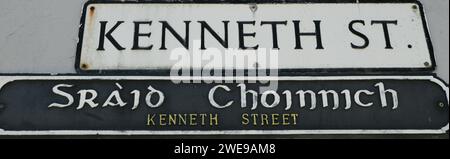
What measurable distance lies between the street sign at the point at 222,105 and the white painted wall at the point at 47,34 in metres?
0.07

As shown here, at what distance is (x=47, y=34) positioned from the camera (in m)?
2.31

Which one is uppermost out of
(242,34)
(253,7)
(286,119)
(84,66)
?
(253,7)

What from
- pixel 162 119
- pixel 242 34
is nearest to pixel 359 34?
pixel 242 34

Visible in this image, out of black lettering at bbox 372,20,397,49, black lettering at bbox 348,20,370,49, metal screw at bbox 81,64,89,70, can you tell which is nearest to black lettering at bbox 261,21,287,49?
black lettering at bbox 348,20,370,49

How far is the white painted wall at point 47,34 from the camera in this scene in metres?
2.25

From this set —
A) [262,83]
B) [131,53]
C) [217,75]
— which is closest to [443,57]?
[262,83]

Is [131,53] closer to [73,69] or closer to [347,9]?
[73,69]

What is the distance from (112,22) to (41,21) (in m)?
0.26

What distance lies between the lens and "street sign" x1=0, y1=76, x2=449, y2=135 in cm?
211

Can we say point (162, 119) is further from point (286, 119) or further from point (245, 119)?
point (286, 119)

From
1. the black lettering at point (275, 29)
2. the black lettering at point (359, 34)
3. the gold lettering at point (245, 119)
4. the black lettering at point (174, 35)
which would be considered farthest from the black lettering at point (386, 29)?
the black lettering at point (174, 35)
